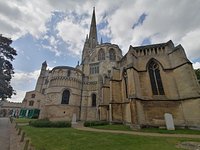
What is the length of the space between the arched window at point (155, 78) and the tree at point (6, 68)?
19994mm

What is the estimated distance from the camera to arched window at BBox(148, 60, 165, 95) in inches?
553

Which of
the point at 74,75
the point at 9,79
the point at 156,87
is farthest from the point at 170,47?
the point at 9,79

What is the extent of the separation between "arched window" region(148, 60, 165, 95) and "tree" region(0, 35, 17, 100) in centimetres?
1999

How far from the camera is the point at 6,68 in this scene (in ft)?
57.0

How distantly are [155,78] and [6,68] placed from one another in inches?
845

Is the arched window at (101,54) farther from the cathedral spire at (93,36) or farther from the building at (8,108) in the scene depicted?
the building at (8,108)

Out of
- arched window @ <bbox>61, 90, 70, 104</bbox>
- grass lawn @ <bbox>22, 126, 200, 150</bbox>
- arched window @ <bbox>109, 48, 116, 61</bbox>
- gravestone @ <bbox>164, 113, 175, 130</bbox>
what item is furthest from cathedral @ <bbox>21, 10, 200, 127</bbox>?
arched window @ <bbox>109, 48, 116, 61</bbox>

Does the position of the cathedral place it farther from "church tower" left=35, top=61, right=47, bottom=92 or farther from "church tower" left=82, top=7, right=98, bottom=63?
"church tower" left=82, top=7, right=98, bottom=63

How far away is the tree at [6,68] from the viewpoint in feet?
52.9

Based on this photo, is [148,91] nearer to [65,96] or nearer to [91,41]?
[65,96]

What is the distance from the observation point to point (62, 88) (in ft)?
85.9

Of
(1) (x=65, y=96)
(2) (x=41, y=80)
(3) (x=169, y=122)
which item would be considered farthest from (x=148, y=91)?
(2) (x=41, y=80)

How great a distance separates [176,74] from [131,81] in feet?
18.2

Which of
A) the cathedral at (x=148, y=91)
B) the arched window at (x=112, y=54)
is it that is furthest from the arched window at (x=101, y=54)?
the cathedral at (x=148, y=91)
